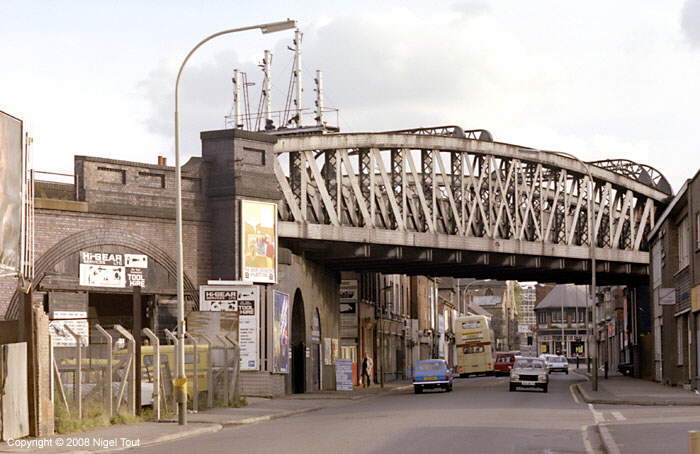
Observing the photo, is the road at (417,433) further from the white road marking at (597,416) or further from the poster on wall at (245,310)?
the poster on wall at (245,310)

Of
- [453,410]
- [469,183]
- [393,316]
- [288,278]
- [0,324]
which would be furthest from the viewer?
[393,316]

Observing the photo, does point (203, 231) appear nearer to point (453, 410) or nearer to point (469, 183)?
point (453, 410)

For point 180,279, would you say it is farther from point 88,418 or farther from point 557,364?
point 557,364

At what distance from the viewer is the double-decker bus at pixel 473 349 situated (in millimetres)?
84688

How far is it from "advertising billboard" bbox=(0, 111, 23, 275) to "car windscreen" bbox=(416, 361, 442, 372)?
31.4 meters

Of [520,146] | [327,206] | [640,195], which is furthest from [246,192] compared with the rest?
[640,195]

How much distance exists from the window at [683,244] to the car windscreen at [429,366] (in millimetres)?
11651

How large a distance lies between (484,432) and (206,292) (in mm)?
21136

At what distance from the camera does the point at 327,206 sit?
51500 mm

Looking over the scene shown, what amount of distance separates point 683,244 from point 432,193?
1249 cm

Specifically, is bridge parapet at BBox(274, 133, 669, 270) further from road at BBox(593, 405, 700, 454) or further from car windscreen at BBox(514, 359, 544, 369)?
road at BBox(593, 405, 700, 454)

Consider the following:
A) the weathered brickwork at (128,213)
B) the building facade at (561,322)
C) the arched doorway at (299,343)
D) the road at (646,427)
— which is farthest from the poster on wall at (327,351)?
the building facade at (561,322)

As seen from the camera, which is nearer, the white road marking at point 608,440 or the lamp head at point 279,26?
the white road marking at point 608,440

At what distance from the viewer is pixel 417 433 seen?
2427cm
